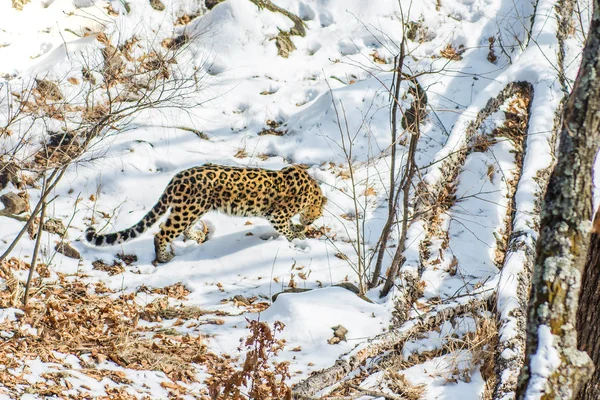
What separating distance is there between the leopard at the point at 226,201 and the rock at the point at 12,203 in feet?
3.90

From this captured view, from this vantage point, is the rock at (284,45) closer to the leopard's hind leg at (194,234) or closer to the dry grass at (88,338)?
the leopard's hind leg at (194,234)

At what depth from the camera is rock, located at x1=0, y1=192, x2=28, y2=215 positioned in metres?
8.64

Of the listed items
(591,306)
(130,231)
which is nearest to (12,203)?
(130,231)

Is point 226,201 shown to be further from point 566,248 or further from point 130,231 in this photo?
point 566,248

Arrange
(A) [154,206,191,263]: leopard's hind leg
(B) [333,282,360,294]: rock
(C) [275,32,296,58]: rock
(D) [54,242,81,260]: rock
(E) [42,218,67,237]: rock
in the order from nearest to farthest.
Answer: (B) [333,282,360,294]: rock < (D) [54,242,81,260]: rock < (E) [42,218,67,237]: rock < (A) [154,206,191,263]: leopard's hind leg < (C) [275,32,296,58]: rock

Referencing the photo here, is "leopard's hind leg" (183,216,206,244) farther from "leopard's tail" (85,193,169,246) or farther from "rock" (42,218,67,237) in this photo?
"rock" (42,218,67,237)

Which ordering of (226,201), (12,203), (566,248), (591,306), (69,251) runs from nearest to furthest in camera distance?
(566,248), (591,306), (69,251), (12,203), (226,201)

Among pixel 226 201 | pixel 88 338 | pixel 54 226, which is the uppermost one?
pixel 226 201

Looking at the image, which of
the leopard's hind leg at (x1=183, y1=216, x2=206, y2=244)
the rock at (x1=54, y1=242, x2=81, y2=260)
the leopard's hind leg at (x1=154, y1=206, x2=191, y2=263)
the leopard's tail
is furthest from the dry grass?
the leopard's hind leg at (x1=183, y1=216, x2=206, y2=244)

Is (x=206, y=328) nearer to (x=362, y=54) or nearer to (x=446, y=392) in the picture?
(x=446, y=392)

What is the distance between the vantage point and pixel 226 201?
9039 mm

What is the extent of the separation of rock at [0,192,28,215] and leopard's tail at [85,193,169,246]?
115 cm

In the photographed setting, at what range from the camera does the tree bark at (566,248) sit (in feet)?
8.73

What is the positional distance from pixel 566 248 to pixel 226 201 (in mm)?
6665
